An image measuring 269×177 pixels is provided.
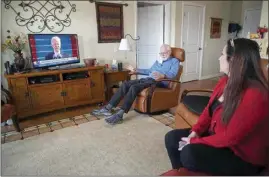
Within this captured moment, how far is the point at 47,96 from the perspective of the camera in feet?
9.17

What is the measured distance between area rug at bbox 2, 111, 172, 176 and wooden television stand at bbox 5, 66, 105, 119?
616mm

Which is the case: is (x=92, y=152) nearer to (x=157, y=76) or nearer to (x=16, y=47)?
(x=157, y=76)

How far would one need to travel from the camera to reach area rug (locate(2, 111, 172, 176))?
167cm

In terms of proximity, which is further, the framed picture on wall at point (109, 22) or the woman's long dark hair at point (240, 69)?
the framed picture on wall at point (109, 22)

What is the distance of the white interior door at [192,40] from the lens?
4.51m

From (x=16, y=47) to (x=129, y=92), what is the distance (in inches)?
63.8

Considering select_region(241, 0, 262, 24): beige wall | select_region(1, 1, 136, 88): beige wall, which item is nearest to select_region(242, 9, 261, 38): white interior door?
select_region(241, 0, 262, 24): beige wall

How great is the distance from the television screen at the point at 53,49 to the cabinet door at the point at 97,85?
388mm

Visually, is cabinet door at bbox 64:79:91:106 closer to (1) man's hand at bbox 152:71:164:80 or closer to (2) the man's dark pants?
(2) the man's dark pants

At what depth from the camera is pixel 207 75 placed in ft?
17.5

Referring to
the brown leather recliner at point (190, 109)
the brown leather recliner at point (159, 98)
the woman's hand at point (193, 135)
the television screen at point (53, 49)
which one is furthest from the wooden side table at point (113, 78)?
the woman's hand at point (193, 135)

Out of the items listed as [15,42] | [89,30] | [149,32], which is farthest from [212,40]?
[15,42]

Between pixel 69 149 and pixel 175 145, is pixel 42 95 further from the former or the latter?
pixel 175 145

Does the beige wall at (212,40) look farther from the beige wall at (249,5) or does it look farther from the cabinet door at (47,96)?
the cabinet door at (47,96)
